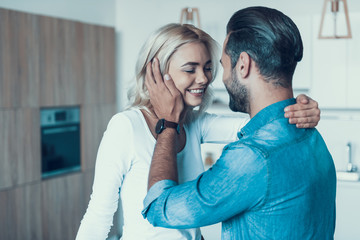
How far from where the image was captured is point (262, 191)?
115 centimetres

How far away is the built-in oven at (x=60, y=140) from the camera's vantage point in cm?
366

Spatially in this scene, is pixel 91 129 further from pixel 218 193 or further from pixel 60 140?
pixel 218 193

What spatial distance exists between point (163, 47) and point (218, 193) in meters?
0.69

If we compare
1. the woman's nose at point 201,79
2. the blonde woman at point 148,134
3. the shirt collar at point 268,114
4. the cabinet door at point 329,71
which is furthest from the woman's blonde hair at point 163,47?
the cabinet door at point 329,71

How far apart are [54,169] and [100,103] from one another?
866 mm

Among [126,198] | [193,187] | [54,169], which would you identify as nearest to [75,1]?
[54,169]

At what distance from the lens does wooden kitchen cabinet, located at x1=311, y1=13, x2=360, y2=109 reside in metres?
3.77

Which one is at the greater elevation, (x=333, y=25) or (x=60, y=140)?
(x=333, y=25)

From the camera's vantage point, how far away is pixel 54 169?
12.5 feet

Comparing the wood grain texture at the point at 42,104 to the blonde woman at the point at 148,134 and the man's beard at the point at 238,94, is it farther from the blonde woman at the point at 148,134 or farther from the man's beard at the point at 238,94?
the man's beard at the point at 238,94

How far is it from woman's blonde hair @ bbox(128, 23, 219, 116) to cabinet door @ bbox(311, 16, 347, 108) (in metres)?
2.41

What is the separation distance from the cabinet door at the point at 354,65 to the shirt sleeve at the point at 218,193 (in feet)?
9.75

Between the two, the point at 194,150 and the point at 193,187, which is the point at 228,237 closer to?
the point at 193,187

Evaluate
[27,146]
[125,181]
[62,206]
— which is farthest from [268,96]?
[62,206]
